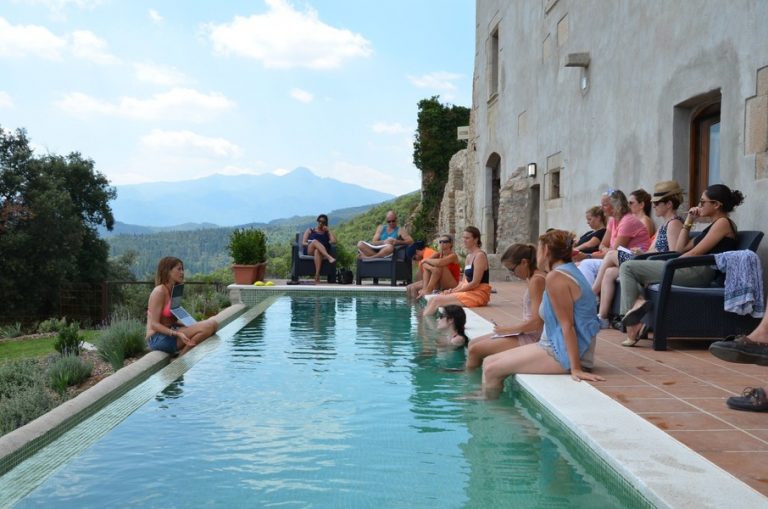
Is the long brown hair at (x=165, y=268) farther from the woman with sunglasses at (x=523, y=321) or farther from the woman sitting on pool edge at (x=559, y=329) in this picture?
the woman sitting on pool edge at (x=559, y=329)

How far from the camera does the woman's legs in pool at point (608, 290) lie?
6219 millimetres

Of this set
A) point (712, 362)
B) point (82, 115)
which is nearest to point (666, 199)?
point (712, 362)

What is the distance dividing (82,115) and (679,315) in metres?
46.7

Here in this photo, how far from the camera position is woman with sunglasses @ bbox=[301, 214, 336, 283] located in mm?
12773

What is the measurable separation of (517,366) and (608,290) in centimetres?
233

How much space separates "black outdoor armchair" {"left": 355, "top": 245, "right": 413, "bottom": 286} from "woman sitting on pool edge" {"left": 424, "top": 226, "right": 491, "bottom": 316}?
396 centimetres

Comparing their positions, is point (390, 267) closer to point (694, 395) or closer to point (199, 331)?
point (199, 331)

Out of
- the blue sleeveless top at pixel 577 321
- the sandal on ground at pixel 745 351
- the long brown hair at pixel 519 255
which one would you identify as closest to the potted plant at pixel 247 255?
the long brown hair at pixel 519 255

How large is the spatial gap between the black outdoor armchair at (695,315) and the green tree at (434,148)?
23.4m

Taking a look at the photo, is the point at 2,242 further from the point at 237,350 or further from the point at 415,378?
the point at 415,378

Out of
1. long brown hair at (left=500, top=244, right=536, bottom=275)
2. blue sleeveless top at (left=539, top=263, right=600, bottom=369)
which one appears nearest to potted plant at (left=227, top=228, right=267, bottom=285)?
long brown hair at (left=500, top=244, right=536, bottom=275)

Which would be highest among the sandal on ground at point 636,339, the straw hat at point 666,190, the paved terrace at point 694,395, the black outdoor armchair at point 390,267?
the straw hat at point 666,190

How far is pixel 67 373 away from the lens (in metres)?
6.19

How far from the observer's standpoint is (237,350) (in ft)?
20.3
